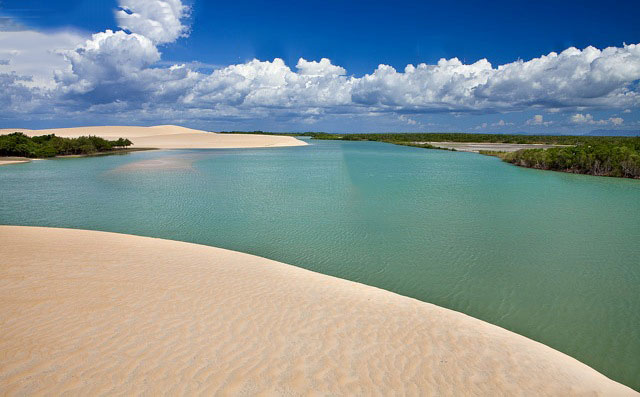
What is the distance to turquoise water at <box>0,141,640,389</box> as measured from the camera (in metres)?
7.58

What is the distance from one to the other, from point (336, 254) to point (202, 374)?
265 inches

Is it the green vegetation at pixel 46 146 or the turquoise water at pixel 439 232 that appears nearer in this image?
the turquoise water at pixel 439 232

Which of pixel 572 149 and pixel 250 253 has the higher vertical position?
pixel 572 149

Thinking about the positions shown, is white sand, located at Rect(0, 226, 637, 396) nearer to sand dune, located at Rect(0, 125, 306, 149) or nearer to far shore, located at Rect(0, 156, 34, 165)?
far shore, located at Rect(0, 156, 34, 165)

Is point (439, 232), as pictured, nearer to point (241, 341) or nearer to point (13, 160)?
point (241, 341)

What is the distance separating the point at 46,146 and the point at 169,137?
54.7 m

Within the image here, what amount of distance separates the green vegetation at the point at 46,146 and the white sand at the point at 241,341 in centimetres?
4620

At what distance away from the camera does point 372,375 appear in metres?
4.54

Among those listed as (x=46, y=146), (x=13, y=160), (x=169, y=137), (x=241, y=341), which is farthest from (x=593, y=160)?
Result: (x=169, y=137)

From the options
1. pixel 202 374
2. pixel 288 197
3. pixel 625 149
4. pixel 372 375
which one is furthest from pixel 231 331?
pixel 625 149

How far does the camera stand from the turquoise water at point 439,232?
758cm

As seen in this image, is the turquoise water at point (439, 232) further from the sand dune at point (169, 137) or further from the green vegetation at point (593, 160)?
the sand dune at point (169, 137)

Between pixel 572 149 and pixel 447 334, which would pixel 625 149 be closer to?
pixel 572 149

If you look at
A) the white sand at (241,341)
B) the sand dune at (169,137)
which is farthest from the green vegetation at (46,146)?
the white sand at (241,341)
